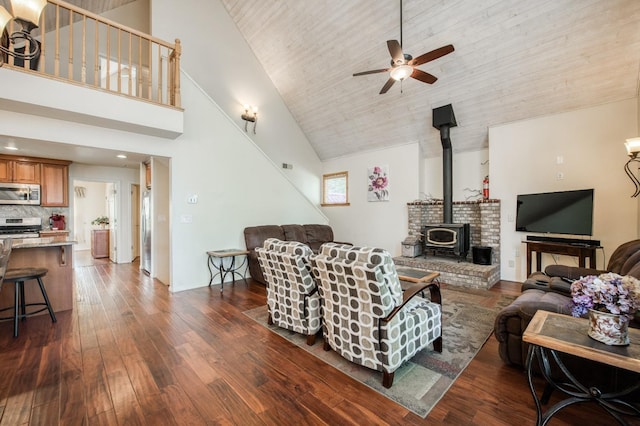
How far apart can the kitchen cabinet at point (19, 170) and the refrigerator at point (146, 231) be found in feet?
7.27

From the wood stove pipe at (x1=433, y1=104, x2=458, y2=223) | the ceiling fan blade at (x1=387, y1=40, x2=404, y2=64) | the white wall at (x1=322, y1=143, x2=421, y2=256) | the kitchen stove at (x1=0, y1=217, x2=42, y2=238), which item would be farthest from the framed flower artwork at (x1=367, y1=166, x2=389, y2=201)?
the kitchen stove at (x1=0, y1=217, x2=42, y2=238)

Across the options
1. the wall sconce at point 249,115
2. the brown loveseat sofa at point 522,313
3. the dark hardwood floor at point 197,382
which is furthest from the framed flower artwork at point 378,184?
the dark hardwood floor at point 197,382

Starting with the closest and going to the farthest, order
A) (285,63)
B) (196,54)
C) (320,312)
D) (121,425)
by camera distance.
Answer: (121,425)
(320,312)
(196,54)
(285,63)

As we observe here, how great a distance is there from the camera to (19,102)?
9.78 ft

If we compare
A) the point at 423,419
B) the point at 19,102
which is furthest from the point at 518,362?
the point at 19,102

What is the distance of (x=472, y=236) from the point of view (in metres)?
5.63

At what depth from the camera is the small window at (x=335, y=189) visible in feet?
24.7

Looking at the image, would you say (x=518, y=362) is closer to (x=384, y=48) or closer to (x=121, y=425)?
(x=121, y=425)

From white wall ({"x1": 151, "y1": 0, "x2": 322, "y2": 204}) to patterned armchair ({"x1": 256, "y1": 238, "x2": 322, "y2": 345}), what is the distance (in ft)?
15.4

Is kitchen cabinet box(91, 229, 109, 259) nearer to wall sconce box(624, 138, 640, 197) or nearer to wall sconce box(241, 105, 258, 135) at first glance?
wall sconce box(241, 105, 258, 135)

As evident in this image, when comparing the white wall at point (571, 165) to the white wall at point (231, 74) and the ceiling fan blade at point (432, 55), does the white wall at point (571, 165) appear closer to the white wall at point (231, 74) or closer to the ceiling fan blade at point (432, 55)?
the ceiling fan blade at point (432, 55)

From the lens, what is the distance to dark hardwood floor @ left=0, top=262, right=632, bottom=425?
175cm

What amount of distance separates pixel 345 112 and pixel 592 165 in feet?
14.7

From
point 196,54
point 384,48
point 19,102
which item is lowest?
point 19,102
